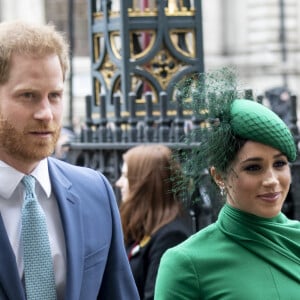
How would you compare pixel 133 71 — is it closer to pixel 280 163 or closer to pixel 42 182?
pixel 280 163

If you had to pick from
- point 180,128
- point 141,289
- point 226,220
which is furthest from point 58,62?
point 180,128

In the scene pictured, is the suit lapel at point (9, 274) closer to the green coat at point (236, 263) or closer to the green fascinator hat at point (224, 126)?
the green coat at point (236, 263)

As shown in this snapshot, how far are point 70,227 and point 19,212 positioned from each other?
0.15 m

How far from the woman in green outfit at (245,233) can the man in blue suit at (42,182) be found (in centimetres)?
22

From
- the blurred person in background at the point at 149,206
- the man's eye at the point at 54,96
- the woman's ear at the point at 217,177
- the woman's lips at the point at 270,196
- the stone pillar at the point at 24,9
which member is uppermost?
the stone pillar at the point at 24,9

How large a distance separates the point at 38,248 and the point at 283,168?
792 millimetres

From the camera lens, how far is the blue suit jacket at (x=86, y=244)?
10.3ft

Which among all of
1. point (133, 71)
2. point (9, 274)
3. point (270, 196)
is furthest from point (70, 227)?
point (133, 71)

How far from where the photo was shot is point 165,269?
341cm

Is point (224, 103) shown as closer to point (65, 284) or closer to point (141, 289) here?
point (65, 284)

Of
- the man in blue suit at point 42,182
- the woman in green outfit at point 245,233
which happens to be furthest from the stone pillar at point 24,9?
the man in blue suit at point 42,182

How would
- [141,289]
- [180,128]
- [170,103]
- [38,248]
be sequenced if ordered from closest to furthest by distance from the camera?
1. [38,248]
2. [141,289]
3. [180,128]
4. [170,103]

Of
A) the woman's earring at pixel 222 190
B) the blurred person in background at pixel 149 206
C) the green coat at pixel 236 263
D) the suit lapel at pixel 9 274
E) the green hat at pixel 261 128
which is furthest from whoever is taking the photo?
the blurred person in background at pixel 149 206

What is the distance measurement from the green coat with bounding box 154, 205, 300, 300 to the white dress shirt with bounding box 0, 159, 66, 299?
0.34m
